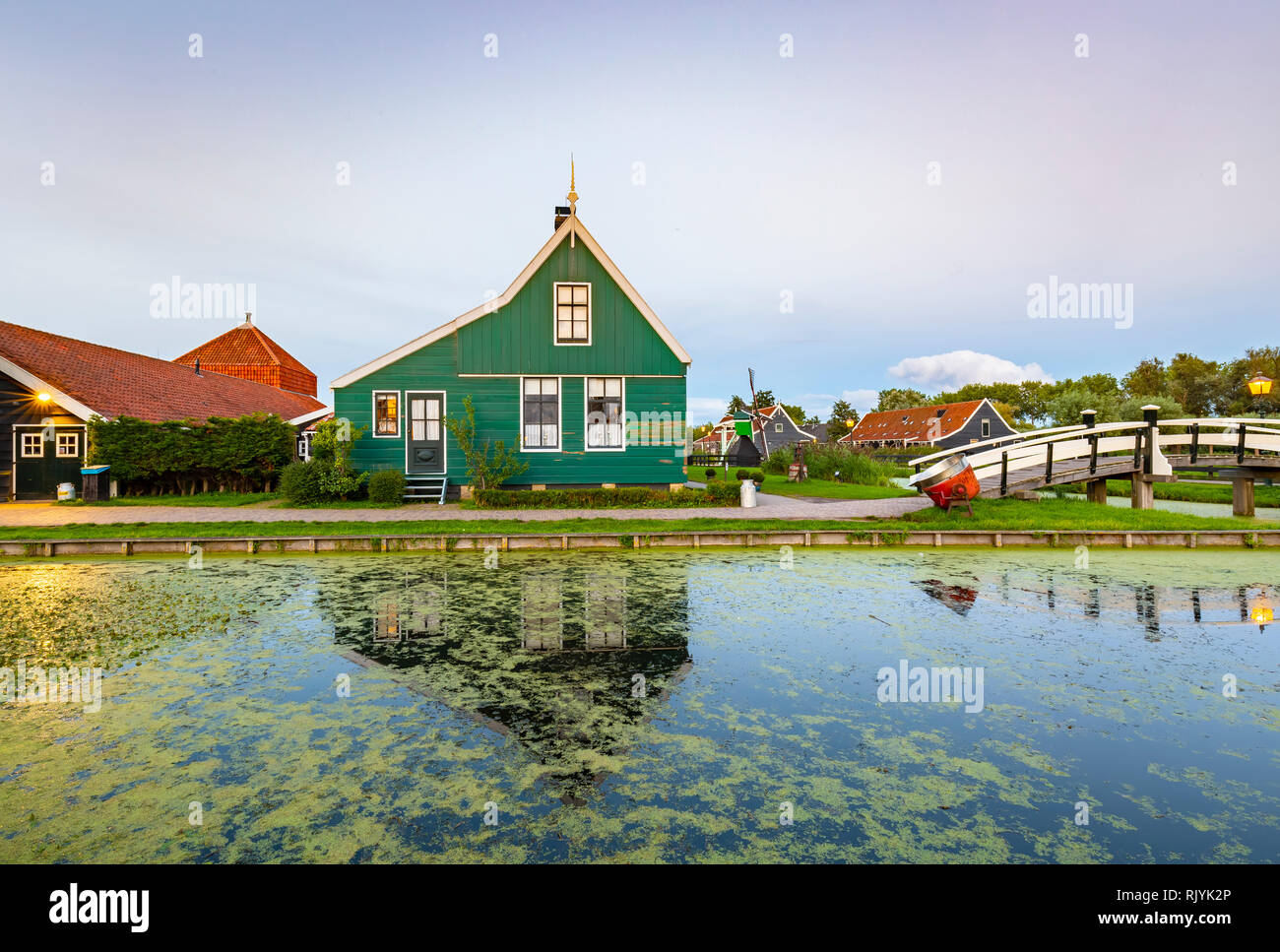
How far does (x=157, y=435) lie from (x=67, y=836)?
65.5 feet

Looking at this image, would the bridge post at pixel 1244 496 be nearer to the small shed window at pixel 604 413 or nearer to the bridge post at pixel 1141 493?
the bridge post at pixel 1141 493

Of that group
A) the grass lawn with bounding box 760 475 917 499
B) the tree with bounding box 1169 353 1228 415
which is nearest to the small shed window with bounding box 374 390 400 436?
the grass lawn with bounding box 760 475 917 499

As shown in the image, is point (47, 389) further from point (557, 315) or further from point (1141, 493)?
A: point (1141, 493)

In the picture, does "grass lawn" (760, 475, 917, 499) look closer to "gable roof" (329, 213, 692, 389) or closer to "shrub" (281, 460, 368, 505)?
"gable roof" (329, 213, 692, 389)

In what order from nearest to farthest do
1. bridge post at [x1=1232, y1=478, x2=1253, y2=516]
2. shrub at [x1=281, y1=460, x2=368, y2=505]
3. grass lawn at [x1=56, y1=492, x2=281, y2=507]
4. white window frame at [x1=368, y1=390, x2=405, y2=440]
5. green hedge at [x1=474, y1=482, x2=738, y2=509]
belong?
bridge post at [x1=1232, y1=478, x2=1253, y2=516]
green hedge at [x1=474, y1=482, x2=738, y2=509]
shrub at [x1=281, y1=460, x2=368, y2=505]
grass lawn at [x1=56, y1=492, x2=281, y2=507]
white window frame at [x1=368, y1=390, x2=405, y2=440]

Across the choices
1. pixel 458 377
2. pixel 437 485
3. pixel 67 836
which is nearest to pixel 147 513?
pixel 437 485

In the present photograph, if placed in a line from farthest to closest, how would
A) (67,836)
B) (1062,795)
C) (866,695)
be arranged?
(866,695) → (1062,795) → (67,836)

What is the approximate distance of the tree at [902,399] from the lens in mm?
121375

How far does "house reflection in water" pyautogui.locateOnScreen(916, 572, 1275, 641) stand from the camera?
7059 mm

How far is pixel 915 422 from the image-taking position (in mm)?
74812

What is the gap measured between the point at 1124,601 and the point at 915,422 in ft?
237

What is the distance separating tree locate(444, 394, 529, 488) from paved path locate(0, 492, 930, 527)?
1442 millimetres

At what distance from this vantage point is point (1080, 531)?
12047 mm
